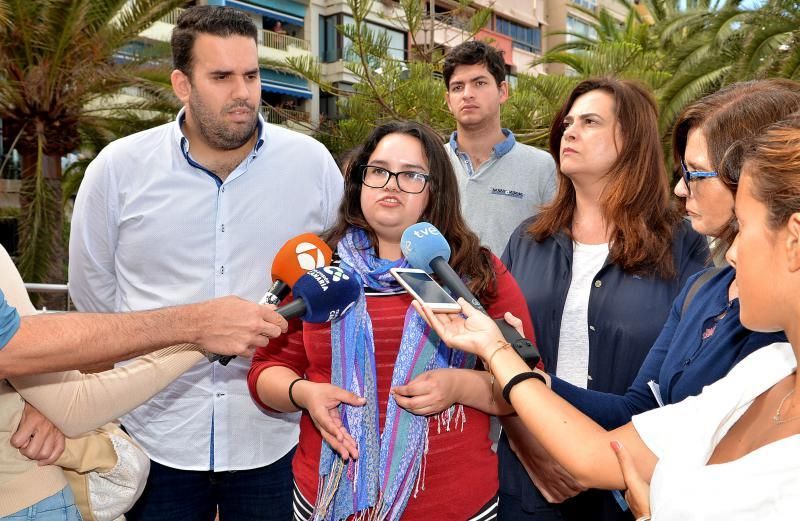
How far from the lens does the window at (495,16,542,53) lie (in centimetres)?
2839

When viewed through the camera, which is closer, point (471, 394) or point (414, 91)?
point (471, 394)

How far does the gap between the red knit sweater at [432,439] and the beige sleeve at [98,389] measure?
39 cm

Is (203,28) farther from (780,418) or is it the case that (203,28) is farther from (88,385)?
(780,418)

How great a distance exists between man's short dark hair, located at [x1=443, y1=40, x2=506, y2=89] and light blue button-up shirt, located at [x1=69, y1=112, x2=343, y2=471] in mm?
1961

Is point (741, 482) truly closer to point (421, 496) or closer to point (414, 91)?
point (421, 496)

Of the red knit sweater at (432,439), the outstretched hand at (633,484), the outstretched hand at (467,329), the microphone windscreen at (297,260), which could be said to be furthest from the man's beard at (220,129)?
the outstretched hand at (633,484)

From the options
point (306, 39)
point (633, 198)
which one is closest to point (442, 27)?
point (633, 198)

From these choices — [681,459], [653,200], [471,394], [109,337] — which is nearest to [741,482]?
[681,459]

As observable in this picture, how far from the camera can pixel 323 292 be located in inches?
76.3

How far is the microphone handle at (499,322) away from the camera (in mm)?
1652

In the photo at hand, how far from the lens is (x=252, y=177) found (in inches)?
109

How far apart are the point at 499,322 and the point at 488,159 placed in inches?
94.1

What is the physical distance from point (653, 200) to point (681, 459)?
157 centimetres

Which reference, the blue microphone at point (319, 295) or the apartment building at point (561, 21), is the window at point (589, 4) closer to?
the apartment building at point (561, 21)
